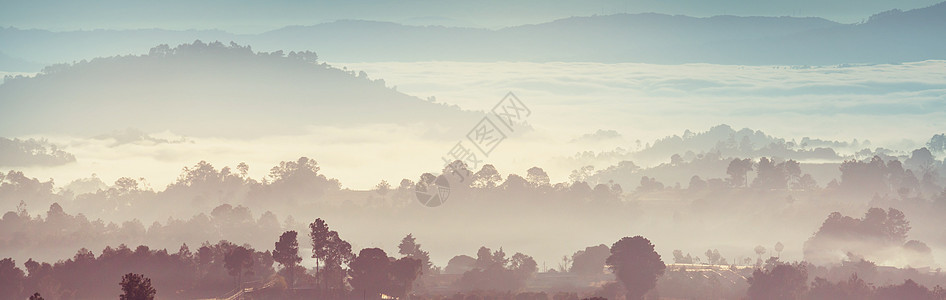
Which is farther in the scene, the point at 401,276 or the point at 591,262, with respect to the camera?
the point at 591,262

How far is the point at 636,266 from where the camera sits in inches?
5635

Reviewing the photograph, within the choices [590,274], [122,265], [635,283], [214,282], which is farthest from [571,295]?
[122,265]

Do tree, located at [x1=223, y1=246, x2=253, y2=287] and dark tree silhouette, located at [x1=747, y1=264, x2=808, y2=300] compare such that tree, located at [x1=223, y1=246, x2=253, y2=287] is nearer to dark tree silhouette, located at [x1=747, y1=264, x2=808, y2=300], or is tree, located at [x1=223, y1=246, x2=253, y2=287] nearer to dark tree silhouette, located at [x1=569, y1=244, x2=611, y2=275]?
dark tree silhouette, located at [x1=569, y1=244, x2=611, y2=275]

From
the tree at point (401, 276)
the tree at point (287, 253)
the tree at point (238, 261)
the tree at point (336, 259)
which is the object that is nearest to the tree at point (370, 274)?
the tree at point (401, 276)

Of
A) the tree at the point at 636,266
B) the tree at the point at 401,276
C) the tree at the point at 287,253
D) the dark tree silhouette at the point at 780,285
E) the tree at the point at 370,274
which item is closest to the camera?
the tree at the point at 370,274

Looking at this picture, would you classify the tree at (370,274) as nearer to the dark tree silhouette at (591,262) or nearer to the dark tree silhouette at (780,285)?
the dark tree silhouette at (591,262)

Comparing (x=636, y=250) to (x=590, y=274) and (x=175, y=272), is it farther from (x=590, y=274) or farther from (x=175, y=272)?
(x=175, y=272)

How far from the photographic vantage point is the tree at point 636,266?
143 metres

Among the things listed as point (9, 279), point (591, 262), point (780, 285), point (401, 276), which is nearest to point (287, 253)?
point (401, 276)

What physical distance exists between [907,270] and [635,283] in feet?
182

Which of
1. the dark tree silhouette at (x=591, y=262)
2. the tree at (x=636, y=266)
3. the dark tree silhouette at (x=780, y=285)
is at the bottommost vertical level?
the dark tree silhouette at (x=780, y=285)

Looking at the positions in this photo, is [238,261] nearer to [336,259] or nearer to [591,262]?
[336,259]

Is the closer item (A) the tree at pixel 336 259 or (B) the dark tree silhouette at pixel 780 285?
(A) the tree at pixel 336 259

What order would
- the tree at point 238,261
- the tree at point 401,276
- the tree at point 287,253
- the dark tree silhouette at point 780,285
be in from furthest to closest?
the dark tree silhouette at point 780,285 < the tree at point 287,253 < the tree at point 401,276 < the tree at point 238,261
